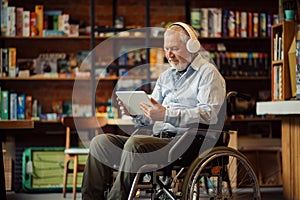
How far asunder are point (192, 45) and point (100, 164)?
31.0 inches

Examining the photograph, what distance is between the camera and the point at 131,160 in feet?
10.1

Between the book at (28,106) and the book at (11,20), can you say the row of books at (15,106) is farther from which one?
the book at (11,20)

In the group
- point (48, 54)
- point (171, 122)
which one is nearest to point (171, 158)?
point (171, 122)

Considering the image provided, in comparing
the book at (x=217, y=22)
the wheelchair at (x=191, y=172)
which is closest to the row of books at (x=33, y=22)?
the book at (x=217, y=22)

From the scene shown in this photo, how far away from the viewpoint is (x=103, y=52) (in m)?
6.54

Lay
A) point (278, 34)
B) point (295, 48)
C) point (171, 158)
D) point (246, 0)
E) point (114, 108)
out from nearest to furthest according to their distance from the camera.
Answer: point (171, 158)
point (295, 48)
point (278, 34)
point (114, 108)
point (246, 0)

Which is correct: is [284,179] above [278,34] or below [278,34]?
below

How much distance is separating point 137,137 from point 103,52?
3.45 metres

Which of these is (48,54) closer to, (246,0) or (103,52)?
(103,52)

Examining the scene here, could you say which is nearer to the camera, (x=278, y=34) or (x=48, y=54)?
(x=278, y=34)

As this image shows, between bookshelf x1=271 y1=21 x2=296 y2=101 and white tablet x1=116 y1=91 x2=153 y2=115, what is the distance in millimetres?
2020

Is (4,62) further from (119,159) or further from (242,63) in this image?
(119,159)

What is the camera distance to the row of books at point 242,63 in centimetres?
638

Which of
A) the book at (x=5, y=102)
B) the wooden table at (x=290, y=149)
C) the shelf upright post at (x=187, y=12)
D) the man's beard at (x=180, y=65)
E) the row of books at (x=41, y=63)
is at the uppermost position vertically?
the shelf upright post at (x=187, y=12)
